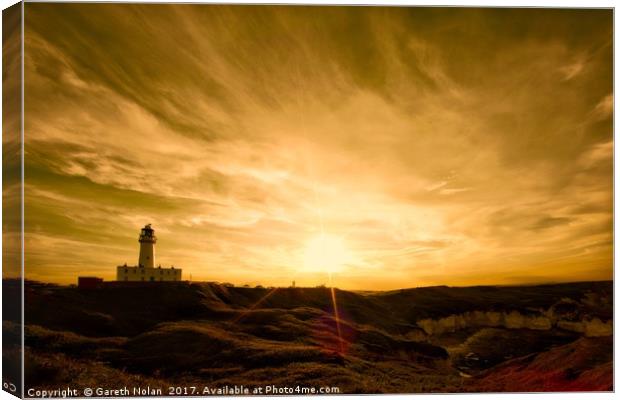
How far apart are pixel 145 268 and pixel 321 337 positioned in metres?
5.39

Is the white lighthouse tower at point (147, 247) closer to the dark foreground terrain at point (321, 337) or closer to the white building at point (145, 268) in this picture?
the white building at point (145, 268)

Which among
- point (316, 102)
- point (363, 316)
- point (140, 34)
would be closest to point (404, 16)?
point (316, 102)

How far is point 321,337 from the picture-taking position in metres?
13.6

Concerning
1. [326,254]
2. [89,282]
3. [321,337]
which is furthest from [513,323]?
[89,282]

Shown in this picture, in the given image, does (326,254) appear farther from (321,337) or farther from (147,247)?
(147,247)

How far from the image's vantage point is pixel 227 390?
1277cm

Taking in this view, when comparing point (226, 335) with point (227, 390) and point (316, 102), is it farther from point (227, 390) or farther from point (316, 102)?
point (316, 102)

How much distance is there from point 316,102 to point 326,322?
21.2ft

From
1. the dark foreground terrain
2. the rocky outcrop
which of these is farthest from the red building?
the rocky outcrop

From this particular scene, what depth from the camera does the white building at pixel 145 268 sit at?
13.4 metres

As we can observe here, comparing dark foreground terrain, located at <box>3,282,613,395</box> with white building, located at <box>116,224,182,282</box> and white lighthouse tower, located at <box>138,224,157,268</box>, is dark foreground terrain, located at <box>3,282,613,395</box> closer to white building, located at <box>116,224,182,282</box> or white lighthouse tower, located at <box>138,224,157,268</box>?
white building, located at <box>116,224,182,282</box>

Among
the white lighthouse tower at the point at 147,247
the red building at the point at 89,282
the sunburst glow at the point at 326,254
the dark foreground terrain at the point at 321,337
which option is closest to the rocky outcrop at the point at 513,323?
the dark foreground terrain at the point at 321,337

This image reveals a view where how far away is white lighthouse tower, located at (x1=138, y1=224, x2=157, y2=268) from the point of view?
43.9 feet

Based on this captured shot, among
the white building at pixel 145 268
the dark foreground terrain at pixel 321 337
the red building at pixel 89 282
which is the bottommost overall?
the dark foreground terrain at pixel 321 337
